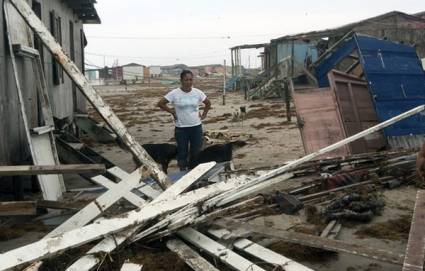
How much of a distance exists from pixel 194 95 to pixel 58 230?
3.04m

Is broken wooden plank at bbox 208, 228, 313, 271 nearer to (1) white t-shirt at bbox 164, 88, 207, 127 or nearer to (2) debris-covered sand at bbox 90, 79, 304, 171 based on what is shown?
(1) white t-shirt at bbox 164, 88, 207, 127

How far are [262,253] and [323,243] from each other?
1.65 feet

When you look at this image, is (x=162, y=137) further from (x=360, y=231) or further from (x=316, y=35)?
(x=316, y=35)

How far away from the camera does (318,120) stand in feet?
27.9

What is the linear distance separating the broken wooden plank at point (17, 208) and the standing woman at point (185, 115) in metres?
2.63

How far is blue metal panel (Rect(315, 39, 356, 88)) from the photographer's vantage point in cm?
904

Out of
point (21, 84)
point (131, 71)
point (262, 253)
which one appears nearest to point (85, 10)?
point (21, 84)

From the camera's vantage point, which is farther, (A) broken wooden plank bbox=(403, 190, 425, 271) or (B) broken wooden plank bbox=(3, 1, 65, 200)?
(B) broken wooden plank bbox=(3, 1, 65, 200)

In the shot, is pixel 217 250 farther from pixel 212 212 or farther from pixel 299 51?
pixel 299 51

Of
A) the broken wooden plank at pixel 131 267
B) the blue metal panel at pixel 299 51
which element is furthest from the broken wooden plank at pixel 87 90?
the blue metal panel at pixel 299 51

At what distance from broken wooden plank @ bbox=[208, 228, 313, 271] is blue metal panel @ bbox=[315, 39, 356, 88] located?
5.66 meters

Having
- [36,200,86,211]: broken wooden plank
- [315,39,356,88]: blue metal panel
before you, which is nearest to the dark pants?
[36,200,86,211]: broken wooden plank

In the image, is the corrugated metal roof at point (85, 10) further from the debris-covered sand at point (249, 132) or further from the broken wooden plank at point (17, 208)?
the broken wooden plank at point (17, 208)

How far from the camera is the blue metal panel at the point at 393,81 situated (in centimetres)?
837
